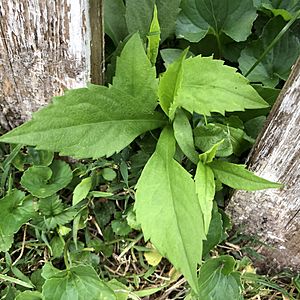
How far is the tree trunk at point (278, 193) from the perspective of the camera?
3.30 ft

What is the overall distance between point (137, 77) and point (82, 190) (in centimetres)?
27

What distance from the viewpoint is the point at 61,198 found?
1255 mm

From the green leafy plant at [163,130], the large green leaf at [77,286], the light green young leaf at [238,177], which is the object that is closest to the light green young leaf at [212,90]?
the green leafy plant at [163,130]

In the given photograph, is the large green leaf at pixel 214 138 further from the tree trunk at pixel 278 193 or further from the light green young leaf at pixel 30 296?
the light green young leaf at pixel 30 296

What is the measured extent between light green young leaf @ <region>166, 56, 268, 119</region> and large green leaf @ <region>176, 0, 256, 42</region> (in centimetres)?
17

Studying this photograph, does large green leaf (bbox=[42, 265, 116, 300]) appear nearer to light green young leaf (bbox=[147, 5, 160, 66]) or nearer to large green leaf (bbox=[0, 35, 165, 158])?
large green leaf (bbox=[0, 35, 165, 158])

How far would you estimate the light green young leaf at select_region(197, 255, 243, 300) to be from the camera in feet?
3.79

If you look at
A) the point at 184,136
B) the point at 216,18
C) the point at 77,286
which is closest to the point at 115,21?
the point at 216,18

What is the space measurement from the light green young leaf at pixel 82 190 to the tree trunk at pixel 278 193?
312 millimetres

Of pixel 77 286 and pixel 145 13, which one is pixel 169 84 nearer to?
pixel 145 13

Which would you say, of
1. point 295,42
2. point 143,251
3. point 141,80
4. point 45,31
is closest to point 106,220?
point 143,251

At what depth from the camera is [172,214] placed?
1.03 metres

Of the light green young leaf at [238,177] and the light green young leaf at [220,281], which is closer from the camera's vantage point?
the light green young leaf at [238,177]

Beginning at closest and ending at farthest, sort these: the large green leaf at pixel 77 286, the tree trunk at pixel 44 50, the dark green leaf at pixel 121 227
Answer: the tree trunk at pixel 44 50
the large green leaf at pixel 77 286
the dark green leaf at pixel 121 227
